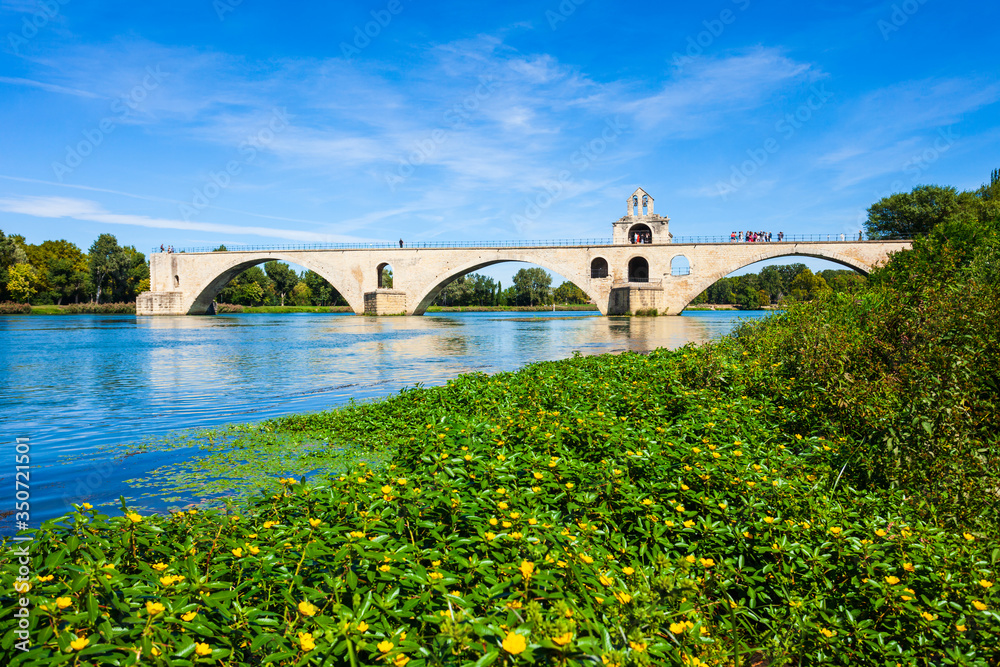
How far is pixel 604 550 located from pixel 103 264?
85.4 metres

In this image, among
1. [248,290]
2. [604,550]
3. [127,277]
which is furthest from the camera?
[248,290]

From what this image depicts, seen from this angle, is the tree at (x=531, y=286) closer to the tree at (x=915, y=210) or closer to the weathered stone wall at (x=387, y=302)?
the weathered stone wall at (x=387, y=302)

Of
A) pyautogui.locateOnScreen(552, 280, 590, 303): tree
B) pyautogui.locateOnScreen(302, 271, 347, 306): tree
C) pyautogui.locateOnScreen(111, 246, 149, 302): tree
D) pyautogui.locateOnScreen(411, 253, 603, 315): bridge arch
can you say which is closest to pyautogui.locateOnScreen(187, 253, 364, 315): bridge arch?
pyautogui.locateOnScreen(411, 253, 603, 315): bridge arch

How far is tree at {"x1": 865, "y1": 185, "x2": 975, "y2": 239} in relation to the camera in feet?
182

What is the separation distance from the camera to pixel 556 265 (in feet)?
177

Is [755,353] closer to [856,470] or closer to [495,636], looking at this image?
[856,470]

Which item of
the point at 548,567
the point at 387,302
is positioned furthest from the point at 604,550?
the point at 387,302

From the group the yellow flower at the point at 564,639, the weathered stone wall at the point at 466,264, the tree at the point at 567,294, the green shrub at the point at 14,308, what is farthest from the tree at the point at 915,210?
the green shrub at the point at 14,308

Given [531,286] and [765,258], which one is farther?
[531,286]

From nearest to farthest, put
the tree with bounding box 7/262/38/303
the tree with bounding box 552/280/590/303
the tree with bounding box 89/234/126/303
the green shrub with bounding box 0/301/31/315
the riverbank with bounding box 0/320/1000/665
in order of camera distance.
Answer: the riverbank with bounding box 0/320/1000/665
the green shrub with bounding box 0/301/31/315
the tree with bounding box 7/262/38/303
the tree with bounding box 89/234/126/303
the tree with bounding box 552/280/590/303

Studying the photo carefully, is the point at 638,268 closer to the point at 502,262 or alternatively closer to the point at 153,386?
the point at 502,262

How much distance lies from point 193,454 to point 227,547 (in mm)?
4678

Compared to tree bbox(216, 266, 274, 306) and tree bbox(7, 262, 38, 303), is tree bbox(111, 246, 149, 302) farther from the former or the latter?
tree bbox(216, 266, 274, 306)

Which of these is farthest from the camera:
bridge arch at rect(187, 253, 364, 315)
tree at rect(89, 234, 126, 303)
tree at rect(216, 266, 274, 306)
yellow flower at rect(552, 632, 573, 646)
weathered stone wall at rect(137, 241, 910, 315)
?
tree at rect(216, 266, 274, 306)
